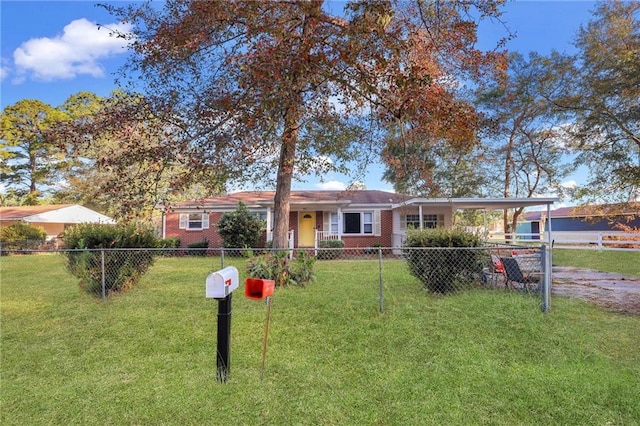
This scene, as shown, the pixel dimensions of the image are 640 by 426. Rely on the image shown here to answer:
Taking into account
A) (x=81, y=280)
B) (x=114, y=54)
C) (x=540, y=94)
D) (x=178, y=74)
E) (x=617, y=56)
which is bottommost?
(x=81, y=280)

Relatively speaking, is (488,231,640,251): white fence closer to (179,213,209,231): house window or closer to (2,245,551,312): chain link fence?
(2,245,551,312): chain link fence

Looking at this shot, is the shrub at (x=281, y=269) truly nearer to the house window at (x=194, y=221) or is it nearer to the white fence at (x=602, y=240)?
the house window at (x=194, y=221)

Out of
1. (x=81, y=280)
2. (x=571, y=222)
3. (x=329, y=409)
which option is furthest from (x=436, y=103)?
(x=571, y=222)

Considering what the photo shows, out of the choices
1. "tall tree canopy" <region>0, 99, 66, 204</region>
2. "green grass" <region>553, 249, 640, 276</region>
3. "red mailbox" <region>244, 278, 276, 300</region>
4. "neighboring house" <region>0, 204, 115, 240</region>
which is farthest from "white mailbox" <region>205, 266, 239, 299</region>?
"tall tree canopy" <region>0, 99, 66, 204</region>

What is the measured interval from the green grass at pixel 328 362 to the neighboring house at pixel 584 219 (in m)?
11.2

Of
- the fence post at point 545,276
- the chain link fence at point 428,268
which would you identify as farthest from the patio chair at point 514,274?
the fence post at point 545,276

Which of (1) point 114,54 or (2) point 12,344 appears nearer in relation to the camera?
(2) point 12,344

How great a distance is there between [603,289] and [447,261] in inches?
173

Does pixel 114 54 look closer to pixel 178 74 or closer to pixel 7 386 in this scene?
pixel 178 74

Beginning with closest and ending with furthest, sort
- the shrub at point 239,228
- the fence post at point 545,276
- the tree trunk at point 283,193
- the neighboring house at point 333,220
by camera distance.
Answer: the fence post at point 545,276, the tree trunk at point 283,193, the shrub at point 239,228, the neighboring house at point 333,220

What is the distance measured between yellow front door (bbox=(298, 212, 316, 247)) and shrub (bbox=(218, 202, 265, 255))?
8.61 ft

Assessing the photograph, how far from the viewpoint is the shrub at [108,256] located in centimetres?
716

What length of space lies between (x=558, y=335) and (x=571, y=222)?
33.2 metres

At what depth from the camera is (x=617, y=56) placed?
10195mm
